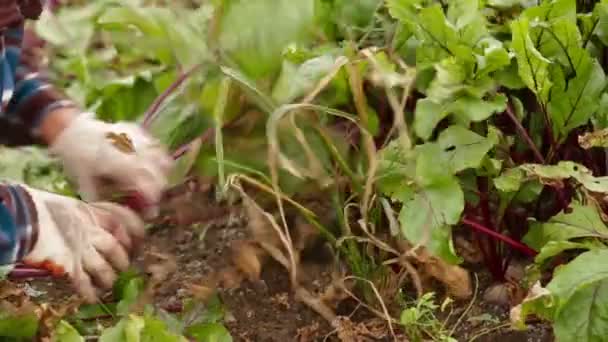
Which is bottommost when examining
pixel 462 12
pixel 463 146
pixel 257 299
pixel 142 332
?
pixel 257 299

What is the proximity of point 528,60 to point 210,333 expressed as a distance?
1.51ft

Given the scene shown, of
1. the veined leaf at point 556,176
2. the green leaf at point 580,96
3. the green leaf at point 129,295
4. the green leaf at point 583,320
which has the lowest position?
the green leaf at point 129,295

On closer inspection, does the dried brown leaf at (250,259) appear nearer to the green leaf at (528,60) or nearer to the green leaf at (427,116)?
the green leaf at (427,116)

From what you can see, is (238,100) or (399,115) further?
(238,100)


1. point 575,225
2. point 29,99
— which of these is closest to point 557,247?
point 575,225

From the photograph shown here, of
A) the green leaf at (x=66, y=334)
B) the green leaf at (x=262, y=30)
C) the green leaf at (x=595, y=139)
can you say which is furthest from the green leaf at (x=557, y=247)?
the green leaf at (x=66, y=334)

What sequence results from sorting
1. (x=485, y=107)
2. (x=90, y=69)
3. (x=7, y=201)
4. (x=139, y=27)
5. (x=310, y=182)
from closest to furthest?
1. (x=7, y=201)
2. (x=485, y=107)
3. (x=310, y=182)
4. (x=139, y=27)
5. (x=90, y=69)

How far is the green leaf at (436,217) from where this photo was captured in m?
1.33

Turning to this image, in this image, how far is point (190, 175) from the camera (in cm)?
154

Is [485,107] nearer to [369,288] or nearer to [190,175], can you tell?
[369,288]

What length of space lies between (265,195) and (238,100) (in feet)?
0.39

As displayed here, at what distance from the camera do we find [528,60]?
4.42 ft

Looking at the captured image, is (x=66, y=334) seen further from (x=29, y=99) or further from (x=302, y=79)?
(x=302, y=79)

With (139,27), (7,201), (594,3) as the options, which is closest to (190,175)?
(139,27)
